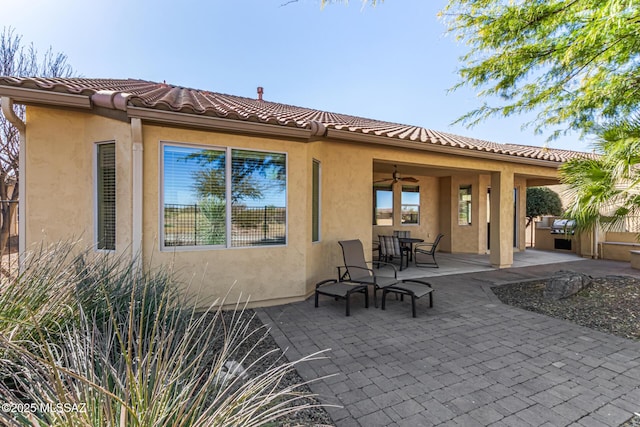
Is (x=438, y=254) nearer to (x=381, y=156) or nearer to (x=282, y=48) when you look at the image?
(x=381, y=156)

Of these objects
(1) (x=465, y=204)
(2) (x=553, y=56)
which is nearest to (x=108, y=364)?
(2) (x=553, y=56)

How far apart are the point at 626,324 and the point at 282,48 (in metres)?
14.0

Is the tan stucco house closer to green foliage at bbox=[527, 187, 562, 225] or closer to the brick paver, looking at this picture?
the brick paver

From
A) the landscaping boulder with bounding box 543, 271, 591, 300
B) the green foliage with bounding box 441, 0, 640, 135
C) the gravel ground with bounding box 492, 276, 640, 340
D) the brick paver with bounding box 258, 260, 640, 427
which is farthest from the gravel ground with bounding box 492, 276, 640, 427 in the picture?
the green foliage with bounding box 441, 0, 640, 135

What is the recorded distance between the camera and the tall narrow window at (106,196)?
5344mm

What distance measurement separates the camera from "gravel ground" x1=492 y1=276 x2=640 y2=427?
5137mm

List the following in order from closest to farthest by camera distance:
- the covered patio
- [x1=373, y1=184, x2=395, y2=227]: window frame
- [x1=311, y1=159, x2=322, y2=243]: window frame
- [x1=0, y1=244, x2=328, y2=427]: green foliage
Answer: [x1=0, y1=244, x2=328, y2=427]: green foliage
[x1=311, y1=159, x2=322, y2=243]: window frame
the covered patio
[x1=373, y1=184, x2=395, y2=227]: window frame

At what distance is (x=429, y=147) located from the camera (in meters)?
7.92

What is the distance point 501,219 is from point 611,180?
4.27m

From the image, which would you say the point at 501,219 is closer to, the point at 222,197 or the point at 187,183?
the point at 222,197

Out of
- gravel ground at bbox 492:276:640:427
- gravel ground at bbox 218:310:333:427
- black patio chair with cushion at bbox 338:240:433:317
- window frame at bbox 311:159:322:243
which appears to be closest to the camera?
gravel ground at bbox 218:310:333:427

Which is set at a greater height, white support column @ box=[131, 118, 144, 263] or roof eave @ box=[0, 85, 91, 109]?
roof eave @ box=[0, 85, 91, 109]

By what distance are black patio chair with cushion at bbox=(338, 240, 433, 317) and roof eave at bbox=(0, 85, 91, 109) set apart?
5305mm

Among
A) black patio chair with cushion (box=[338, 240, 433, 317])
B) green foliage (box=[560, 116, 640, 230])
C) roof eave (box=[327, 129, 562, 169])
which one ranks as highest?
roof eave (box=[327, 129, 562, 169])
